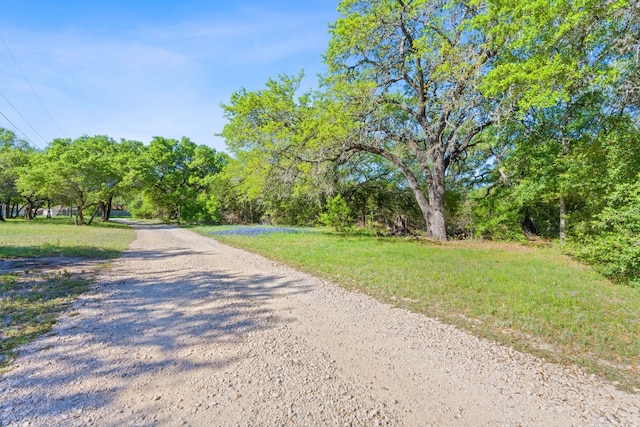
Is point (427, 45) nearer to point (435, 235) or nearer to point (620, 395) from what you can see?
point (435, 235)

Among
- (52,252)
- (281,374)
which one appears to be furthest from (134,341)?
(52,252)

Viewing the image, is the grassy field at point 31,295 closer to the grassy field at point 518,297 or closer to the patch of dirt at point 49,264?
the patch of dirt at point 49,264

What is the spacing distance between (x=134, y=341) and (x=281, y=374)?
197 cm

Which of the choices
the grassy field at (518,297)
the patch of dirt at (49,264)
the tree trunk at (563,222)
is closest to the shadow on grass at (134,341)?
the grassy field at (518,297)

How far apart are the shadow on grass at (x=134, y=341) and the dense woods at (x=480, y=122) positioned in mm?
8200

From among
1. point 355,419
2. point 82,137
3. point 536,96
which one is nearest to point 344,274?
point 355,419

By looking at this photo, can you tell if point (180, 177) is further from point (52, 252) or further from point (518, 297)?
point (518, 297)

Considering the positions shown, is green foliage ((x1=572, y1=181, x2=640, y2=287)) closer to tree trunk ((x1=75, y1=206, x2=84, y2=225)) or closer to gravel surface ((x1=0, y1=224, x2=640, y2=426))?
gravel surface ((x1=0, y1=224, x2=640, y2=426))

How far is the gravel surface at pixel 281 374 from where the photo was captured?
2.26 m

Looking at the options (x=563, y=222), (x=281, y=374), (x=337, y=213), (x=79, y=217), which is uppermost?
(x=337, y=213)

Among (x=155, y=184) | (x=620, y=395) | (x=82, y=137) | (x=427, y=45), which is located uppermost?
(x=82, y=137)

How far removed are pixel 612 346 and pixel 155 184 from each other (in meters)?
37.0

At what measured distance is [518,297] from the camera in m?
5.20

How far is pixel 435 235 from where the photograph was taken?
1456 centimetres
